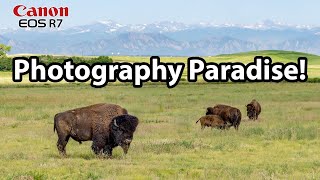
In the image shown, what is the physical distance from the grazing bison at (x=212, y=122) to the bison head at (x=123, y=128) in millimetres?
11503

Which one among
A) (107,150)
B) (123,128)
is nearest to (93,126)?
(107,150)

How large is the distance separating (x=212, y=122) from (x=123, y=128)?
12.2m

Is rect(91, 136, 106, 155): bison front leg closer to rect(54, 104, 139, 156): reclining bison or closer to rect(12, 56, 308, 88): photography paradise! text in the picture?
rect(54, 104, 139, 156): reclining bison

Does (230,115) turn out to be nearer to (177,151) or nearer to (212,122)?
(212,122)

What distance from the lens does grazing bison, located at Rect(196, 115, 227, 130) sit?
98.8 feet

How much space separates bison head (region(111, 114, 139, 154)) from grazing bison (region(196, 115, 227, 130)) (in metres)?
11.5

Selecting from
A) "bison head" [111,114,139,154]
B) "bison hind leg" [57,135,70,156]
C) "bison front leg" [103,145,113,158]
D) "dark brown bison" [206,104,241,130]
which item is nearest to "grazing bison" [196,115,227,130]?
"dark brown bison" [206,104,241,130]

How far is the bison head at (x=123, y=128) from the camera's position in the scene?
60.3ft

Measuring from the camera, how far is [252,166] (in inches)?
721

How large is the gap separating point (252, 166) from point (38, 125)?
17875 mm

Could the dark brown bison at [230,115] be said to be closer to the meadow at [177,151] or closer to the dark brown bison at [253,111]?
the meadow at [177,151]

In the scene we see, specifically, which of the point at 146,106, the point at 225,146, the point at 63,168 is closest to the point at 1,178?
the point at 63,168

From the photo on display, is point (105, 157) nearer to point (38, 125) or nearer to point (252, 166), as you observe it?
point (252, 166)

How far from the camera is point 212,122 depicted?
30141mm
